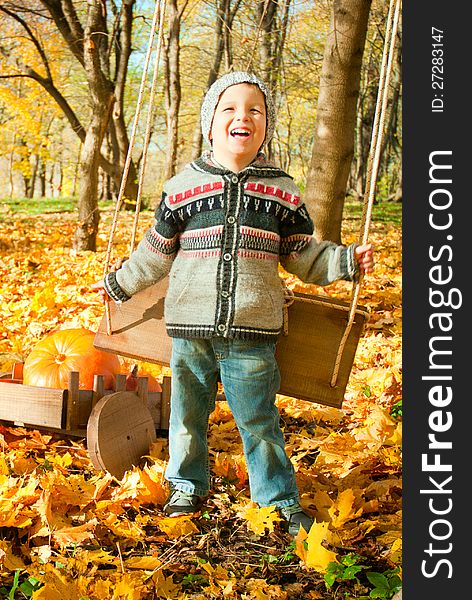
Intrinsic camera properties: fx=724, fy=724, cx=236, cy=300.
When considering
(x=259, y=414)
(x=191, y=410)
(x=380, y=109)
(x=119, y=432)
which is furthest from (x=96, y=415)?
(x=380, y=109)

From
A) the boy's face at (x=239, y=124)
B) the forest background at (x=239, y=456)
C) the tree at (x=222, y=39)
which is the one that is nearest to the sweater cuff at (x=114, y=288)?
the forest background at (x=239, y=456)

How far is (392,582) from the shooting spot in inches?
90.7

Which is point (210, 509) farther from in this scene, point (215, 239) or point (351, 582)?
point (215, 239)

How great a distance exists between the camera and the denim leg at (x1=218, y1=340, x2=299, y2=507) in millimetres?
2639

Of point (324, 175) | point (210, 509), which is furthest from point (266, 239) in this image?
point (324, 175)

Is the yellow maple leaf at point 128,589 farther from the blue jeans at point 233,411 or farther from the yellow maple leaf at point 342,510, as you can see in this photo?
the yellow maple leaf at point 342,510

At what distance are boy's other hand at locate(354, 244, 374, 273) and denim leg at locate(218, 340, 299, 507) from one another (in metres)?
0.44

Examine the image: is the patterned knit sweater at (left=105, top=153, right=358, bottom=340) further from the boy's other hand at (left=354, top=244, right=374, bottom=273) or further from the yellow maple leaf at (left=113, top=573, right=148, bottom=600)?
the yellow maple leaf at (left=113, top=573, right=148, bottom=600)

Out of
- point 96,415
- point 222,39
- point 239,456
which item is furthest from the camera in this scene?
point 222,39

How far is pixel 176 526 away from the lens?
2.68 m

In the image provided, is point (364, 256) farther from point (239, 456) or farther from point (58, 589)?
point (58, 589)

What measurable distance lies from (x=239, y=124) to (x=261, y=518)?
1.44 m

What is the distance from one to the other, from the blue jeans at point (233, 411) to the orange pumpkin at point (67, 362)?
749 millimetres

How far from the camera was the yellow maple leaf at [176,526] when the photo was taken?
8.73 feet
